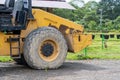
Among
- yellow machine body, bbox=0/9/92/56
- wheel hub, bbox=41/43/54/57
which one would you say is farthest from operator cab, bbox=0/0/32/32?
wheel hub, bbox=41/43/54/57

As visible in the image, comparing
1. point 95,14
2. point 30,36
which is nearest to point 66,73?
point 30,36

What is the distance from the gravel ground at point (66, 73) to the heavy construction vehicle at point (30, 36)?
1.33 feet

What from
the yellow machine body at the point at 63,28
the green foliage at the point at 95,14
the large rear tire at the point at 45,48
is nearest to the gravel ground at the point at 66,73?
the large rear tire at the point at 45,48

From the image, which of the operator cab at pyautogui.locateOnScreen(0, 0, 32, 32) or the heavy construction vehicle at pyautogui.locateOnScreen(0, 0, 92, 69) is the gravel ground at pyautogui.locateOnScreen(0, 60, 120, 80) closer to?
the heavy construction vehicle at pyautogui.locateOnScreen(0, 0, 92, 69)

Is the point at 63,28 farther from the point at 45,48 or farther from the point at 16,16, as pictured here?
the point at 16,16

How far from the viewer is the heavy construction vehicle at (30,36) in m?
12.7

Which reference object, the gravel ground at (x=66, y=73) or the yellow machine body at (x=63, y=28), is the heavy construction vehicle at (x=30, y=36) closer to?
the yellow machine body at (x=63, y=28)

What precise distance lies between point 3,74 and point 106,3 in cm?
10279

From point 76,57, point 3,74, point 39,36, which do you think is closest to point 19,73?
point 3,74

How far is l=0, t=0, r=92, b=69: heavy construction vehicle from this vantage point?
12664mm

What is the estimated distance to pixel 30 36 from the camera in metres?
12.7

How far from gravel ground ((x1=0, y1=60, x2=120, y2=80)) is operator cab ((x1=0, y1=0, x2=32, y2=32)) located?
4.45ft

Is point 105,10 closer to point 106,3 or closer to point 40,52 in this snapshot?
point 106,3

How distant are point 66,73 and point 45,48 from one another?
1.29m
